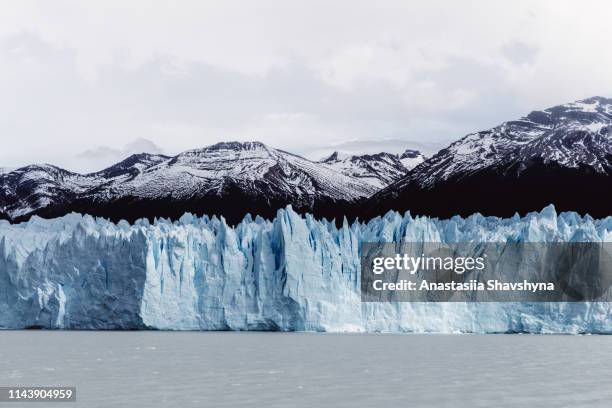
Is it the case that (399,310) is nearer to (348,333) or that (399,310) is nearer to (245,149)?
(348,333)

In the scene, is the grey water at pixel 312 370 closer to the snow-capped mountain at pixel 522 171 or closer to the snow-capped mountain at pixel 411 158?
the snow-capped mountain at pixel 522 171

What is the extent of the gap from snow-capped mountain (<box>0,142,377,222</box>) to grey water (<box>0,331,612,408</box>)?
8140cm

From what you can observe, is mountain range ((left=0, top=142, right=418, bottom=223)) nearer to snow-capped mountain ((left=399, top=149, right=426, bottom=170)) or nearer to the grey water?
snow-capped mountain ((left=399, top=149, right=426, bottom=170))

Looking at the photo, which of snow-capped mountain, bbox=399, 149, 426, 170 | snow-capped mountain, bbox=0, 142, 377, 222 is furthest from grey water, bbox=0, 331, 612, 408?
snow-capped mountain, bbox=399, 149, 426, 170

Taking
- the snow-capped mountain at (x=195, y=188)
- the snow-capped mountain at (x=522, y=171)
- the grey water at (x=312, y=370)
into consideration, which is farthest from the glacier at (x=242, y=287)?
the snow-capped mountain at (x=195, y=188)

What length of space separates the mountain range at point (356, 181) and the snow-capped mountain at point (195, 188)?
0.53 ft

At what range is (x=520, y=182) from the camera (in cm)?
11175

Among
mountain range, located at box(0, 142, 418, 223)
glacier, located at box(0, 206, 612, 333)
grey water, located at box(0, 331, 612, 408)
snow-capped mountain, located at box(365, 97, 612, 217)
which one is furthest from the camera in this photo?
mountain range, located at box(0, 142, 418, 223)

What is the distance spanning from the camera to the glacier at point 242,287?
41844 millimetres

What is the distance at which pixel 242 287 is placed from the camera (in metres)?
42.3

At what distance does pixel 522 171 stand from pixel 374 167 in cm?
3477

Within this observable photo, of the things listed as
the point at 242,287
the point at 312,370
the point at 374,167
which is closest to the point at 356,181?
the point at 374,167

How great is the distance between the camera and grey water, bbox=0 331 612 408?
19188 mm

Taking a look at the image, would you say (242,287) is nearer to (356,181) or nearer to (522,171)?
(522,171)
